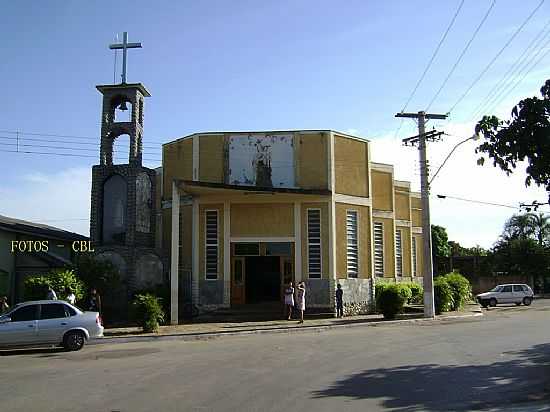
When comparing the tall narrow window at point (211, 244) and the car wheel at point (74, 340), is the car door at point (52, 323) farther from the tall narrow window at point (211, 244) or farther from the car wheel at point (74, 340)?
the tall narrow window at point (211, 244)

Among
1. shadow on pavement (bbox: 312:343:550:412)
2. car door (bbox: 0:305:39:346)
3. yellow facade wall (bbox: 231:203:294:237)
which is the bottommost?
shadow on pavement (bbox: 312:343:550:412)

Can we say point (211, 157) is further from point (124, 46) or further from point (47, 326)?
point (47, 326)

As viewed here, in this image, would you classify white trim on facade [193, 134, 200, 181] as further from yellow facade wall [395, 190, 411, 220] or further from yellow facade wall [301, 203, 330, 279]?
yellow facade wall [395, 190, 411, 220]

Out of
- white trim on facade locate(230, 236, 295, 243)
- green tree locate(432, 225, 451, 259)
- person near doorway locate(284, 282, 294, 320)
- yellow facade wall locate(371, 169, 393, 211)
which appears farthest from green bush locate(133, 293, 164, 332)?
green tree locate(432, 225, 451, 259)

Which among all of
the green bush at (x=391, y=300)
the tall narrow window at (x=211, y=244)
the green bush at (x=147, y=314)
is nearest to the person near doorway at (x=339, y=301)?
the green bush at (x=391, y=300)

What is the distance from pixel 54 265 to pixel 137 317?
9.50 m

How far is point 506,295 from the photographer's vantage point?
1518 inches

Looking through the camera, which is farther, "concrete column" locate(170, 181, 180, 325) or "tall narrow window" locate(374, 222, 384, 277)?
"tall narrow window" locate(374, 222, 384, 277)

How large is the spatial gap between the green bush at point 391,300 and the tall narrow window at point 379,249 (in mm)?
4508

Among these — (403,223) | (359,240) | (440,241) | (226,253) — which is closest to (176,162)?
(226,253)

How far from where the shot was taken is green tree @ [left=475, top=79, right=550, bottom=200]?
9.95 m

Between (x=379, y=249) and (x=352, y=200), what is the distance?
463 cm

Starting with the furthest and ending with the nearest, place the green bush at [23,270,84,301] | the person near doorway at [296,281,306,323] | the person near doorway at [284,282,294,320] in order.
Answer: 1. the person near doorway at [284,282,294,320]
2. the person near doorway at [296,281,306,323]
3. the green bush at [23,270,84,301]

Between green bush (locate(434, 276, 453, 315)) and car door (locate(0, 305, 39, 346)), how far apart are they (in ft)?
62.5
